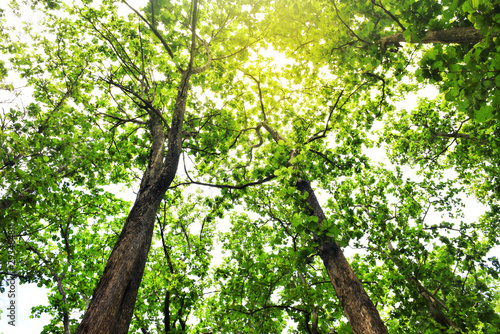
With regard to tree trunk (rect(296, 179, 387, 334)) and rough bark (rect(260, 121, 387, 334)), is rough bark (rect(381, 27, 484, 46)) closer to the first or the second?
rough bark (rect(260, 121, 387, 334))

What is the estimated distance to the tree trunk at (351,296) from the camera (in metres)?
3.71

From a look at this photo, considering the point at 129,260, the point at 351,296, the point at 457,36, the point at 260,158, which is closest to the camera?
the point at 457,36

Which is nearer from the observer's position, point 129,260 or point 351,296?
point 129,260

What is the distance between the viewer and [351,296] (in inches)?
163

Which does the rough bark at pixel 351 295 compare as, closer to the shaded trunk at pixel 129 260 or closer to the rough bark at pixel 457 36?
the shaded trunk at pixel 129 260

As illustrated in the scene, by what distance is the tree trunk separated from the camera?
371 cm

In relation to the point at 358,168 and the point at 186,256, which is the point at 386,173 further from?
the point at 186,256

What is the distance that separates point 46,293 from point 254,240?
34.5 ft

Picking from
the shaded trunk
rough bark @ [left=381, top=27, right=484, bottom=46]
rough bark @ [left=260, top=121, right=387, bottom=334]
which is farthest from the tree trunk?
rough bark @ [left=381, top=27, right=484, bottom=46]

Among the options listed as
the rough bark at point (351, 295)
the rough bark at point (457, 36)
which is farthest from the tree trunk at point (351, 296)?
the rough bark at point (457, 36)

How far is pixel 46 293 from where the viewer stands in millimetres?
10391

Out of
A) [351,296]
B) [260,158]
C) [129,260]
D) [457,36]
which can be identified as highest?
[260,158]

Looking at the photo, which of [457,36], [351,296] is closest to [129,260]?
[351,296]

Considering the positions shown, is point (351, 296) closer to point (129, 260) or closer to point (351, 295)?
point (351, 295)
